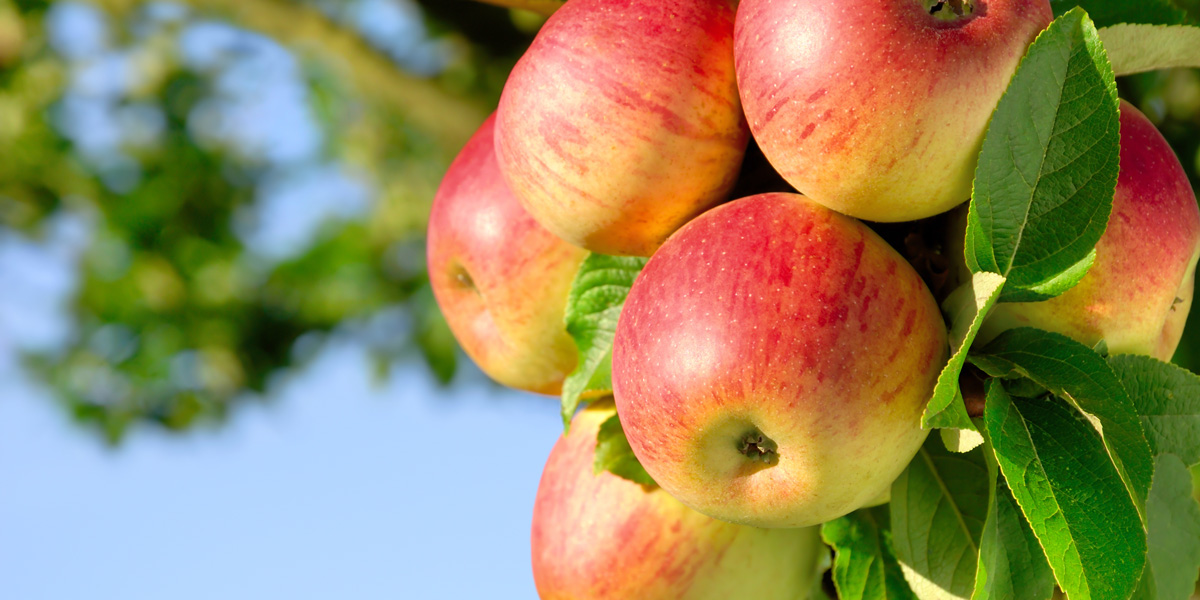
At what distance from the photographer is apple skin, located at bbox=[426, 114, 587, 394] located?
104cm

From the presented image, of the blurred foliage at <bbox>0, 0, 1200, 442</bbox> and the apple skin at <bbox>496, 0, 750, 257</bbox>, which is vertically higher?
the apple skin at <bbox>496, 0, 750, 257</bbox>

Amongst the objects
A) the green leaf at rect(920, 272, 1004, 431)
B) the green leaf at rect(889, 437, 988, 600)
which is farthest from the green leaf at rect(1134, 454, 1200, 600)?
the green leaf at rect(920, 272, 1004, 431)

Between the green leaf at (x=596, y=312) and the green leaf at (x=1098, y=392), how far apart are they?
338 millimetres

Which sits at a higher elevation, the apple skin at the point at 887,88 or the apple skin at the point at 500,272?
the apple skin at the point at 887,88

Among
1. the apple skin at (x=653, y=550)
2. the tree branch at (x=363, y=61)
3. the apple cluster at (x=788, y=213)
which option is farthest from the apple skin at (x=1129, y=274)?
the tree branch at (x=363, y=61)

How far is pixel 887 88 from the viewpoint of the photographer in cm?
69

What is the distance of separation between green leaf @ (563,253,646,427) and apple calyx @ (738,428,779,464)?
21 centimetres

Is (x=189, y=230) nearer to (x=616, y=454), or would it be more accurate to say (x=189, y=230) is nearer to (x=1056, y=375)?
(x=616, y=454)

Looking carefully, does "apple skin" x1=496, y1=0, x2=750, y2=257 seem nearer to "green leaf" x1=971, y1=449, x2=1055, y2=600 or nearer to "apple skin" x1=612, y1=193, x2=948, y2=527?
"apple skin" x1=612, y1=193, x2=948, y2=527

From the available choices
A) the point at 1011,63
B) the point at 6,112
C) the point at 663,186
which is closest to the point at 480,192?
the point at 663,186

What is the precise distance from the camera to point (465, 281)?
3.74 feet

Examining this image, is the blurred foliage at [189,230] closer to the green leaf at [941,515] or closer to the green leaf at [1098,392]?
the green leaf at [941,515]

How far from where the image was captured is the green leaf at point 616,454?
0.99 meters

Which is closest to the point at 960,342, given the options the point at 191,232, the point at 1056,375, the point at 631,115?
the point at 1056,375
